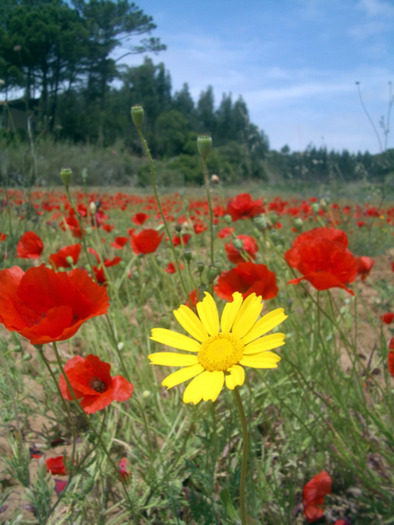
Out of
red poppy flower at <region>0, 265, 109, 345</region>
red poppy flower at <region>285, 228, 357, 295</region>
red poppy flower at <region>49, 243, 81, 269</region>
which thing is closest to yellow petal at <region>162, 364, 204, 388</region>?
red poppy flower at <region>0, 265, 109, 345</region>

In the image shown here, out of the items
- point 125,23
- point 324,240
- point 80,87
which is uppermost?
point 125,23

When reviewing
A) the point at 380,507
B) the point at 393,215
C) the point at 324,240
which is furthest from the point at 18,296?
the point at 393,215

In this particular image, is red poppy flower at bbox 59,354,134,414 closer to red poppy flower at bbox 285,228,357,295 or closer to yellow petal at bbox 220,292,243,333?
yellow petal at bbox 220,292,243,333

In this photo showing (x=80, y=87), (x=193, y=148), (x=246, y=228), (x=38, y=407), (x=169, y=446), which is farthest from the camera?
(x=193, y=148)

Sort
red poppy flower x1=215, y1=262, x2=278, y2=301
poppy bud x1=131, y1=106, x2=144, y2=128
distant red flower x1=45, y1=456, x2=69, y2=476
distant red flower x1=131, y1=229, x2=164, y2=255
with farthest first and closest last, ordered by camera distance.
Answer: distant red flower x1=131, y1=229, x2=164, y2=255 → distant red flower x1=45, y1=456, x2=69, y2=476 → red poppy flower x1=215, y1=262, x2=278, y2=301 → poppy bud x1=131, y1=106, x2=144, y2=128

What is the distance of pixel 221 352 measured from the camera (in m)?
0.62

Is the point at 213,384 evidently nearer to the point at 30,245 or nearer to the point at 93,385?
the point at 93,385

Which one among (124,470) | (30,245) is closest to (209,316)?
(124,470)

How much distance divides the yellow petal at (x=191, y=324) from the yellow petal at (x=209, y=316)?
0.01 m

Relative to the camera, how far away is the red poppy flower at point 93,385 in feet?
3.01

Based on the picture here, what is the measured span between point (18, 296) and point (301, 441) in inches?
39.7

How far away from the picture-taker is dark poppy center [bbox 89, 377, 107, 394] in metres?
1.02

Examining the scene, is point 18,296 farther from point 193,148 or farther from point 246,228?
point 193,148

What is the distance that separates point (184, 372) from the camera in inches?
23.9
